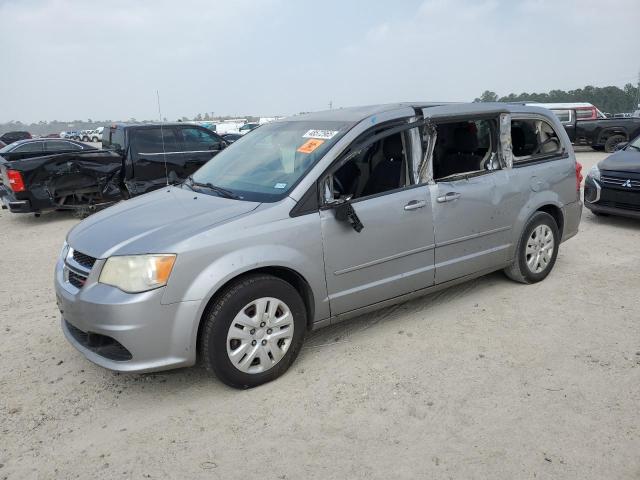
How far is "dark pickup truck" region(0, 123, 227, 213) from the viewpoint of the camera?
8648mm

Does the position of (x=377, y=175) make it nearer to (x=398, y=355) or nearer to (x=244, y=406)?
(x=398, y=355)

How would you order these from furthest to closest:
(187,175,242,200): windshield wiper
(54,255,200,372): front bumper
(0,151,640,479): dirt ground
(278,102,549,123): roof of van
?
(278,102,549,123): roof of van → (187,175,242,200): windshield wiper → (54,255,200,372): front bumper → (0,151,640,479): dirt ground

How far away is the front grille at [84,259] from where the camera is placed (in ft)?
10.2

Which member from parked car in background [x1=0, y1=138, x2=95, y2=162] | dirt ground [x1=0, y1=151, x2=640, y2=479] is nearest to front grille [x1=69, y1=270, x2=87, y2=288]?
dirt ground [x1=0, y1=151, x2=640, y2=479]

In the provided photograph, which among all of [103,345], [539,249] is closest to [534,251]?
[539,249]

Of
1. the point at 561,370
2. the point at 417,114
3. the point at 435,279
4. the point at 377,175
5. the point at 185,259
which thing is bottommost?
the point at 561,370

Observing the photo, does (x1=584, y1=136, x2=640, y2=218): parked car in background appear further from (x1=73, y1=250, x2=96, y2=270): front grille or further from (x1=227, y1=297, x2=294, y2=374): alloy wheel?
(x1=73, y1=250, x2=96, y2=270): front grille

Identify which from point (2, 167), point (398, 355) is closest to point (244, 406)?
point (398, 355)

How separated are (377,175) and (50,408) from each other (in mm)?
2777

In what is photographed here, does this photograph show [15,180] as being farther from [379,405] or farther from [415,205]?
[379,405]

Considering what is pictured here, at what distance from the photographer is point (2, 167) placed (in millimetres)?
8961

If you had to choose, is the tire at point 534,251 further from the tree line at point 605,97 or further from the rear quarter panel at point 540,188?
the tree line at point 605,97

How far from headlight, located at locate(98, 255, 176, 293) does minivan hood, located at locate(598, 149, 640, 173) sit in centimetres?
674

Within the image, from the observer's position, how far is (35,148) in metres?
13.1
